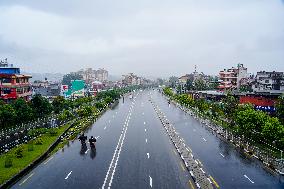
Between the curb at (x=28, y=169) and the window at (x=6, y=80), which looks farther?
the window at (x=6, y=80)

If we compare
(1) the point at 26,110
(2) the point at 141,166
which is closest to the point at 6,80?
(1) the point at 26,110

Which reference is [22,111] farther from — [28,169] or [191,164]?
[191,164]

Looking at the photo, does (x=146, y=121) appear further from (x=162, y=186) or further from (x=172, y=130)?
(x=162, y=186)

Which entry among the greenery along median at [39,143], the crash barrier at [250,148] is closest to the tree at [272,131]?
the crash barrier at [250,148]

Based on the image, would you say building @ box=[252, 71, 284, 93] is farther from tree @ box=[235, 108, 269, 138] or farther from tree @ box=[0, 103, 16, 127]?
tree @ box=[0, 103, 16, 127]

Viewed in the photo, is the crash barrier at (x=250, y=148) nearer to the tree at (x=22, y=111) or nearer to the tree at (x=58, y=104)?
the tree at (x=22, y=111)

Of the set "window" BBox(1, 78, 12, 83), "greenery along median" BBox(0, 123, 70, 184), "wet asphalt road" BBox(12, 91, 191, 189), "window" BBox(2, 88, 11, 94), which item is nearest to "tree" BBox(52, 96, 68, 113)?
"window" BBox(2, 88, 11, 94)
